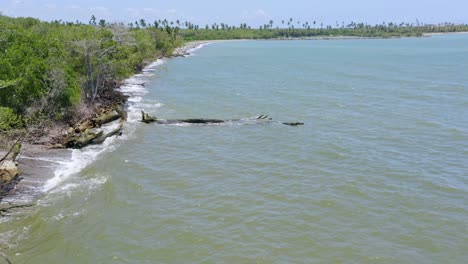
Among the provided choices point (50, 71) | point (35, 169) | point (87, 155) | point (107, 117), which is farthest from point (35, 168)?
point (107, 117)

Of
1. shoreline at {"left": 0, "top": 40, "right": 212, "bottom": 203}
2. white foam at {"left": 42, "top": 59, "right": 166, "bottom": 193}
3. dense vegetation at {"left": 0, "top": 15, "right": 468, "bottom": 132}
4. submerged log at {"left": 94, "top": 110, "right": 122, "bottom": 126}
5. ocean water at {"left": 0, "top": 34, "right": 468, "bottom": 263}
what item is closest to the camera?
ocean water at {"left": 0, "top": 34, "right": 468, "bottom": 263}

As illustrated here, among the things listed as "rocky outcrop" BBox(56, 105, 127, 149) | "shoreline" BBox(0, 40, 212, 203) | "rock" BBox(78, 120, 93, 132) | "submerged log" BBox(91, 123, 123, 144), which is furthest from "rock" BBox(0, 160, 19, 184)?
"rock" BBox(78, 120, 93, 132)

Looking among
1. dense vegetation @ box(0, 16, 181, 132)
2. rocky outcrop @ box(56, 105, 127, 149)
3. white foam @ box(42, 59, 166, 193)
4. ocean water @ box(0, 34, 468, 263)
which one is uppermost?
dense vegetation @ box(0, 16, 181, 132)

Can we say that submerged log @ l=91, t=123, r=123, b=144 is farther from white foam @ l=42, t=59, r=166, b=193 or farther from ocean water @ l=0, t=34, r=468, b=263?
ocean water @ l=0, t=34, r=468, b=263

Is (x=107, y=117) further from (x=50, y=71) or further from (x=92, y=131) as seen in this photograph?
(x=50, y=71)

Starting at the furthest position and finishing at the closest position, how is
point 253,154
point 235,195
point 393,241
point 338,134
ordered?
point 338,134
point 253,154
point 235,195
point 393,241

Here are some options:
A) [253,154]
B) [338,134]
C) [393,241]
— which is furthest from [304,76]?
[393,241]

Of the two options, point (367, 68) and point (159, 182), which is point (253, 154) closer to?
point (159, 182)
